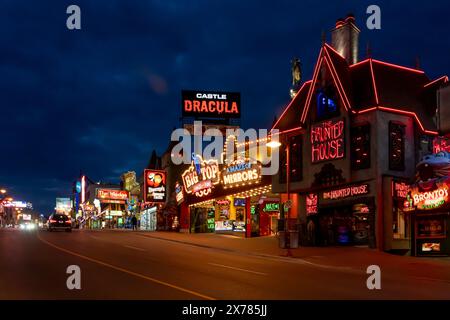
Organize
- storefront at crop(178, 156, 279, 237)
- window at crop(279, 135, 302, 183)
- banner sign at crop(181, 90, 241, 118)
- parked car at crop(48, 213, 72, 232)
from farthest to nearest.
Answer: banner sign at crop(181, 90, 241, 118), parked car at crop(48, 213, 72, 232), storefront at crop(178, 156, 279, 237), window at crop(279, 135, 302, 183)

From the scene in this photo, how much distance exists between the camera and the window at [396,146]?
95.0 feet

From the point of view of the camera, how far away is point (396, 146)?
95.7 ft

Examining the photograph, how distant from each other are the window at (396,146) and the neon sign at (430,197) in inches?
78.2

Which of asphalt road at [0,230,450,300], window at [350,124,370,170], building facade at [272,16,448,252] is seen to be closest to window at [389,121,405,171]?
building facade at [272,16,448,252]

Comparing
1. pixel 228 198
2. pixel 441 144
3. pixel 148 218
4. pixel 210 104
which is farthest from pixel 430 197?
pixel 148 218

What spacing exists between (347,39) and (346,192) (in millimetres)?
9767

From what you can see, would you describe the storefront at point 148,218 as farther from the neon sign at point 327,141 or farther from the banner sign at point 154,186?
the neon sign at point 327,141

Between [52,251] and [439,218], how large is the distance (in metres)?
18.5

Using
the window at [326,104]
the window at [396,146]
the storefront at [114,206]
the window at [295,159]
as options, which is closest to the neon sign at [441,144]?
the window at [396,146]

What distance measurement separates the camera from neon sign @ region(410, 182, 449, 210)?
25.6 metres

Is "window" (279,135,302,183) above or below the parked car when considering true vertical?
above

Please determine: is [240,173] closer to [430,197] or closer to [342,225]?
[342,225]

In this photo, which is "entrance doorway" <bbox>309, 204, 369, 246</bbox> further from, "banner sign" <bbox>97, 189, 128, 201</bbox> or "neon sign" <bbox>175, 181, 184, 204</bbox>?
"banner sign" <bbox>97, 189, 128, 201</bbox>

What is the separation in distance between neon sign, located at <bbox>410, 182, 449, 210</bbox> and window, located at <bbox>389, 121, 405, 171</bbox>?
199cm
